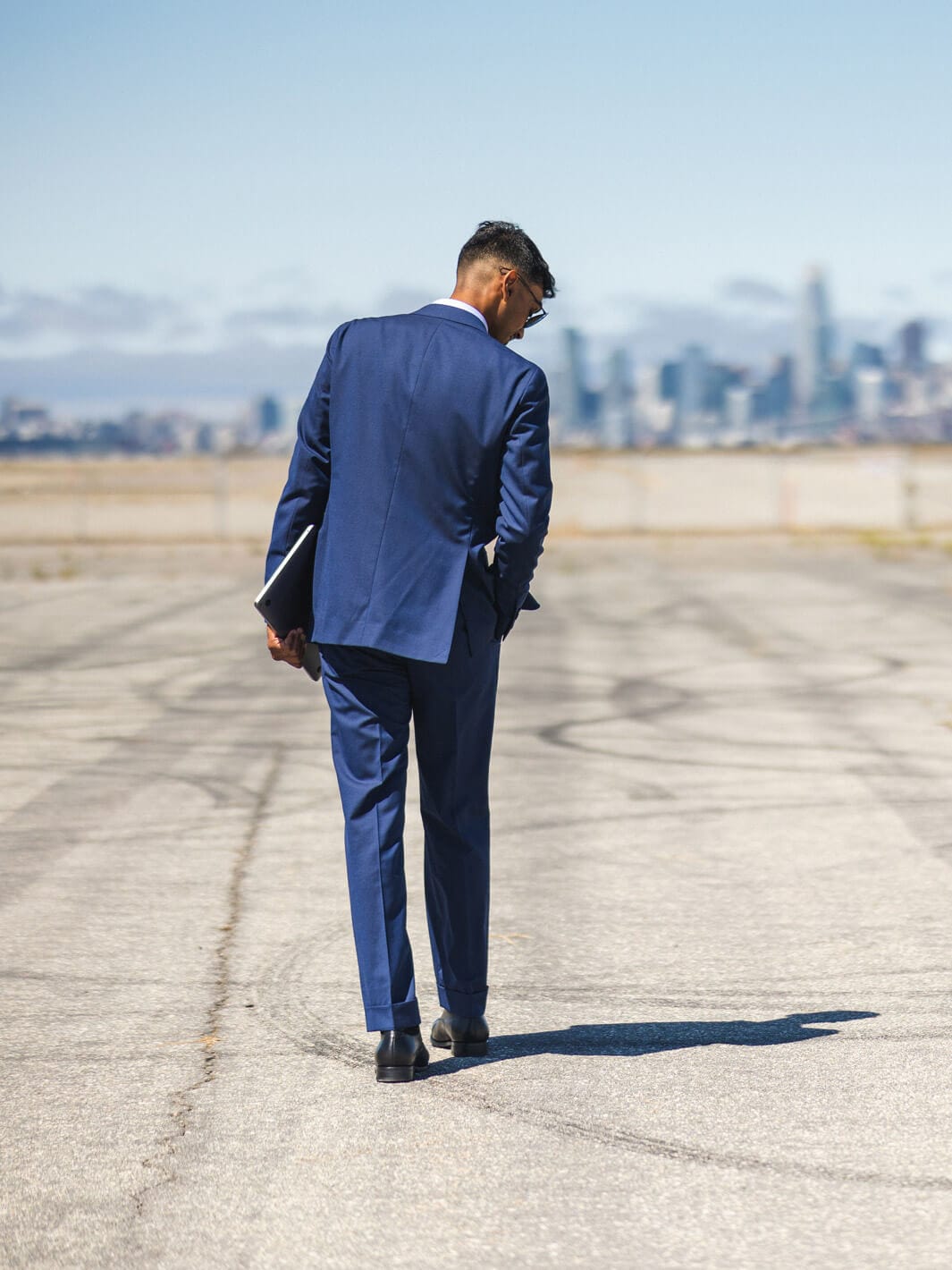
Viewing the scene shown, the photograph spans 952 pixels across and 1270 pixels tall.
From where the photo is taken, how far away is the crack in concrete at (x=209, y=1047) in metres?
3.28

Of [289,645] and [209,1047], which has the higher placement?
[289,645]

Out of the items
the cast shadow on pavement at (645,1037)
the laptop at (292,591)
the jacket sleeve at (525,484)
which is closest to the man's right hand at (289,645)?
the laptop at (292,591)

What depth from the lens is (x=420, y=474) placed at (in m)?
3.85

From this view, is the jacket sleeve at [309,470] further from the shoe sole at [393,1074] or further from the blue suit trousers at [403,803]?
the shoe sole at [393,1074]

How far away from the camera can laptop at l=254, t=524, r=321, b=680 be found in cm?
396

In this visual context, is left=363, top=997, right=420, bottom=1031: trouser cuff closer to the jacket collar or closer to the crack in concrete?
the crack in concrete

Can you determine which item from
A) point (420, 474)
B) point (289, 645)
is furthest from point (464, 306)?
point (289, 645)

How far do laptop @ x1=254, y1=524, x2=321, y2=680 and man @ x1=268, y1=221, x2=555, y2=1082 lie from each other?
4 centimetres

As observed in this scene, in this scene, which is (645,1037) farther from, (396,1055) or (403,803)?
(403,803)

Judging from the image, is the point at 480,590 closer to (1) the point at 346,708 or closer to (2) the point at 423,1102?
(1) the point at 346,708

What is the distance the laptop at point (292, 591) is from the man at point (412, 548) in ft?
0.12

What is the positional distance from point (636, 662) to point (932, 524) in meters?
25.9

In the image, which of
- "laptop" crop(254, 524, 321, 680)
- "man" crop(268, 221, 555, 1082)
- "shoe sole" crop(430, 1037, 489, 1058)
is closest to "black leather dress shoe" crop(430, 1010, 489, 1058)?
"shoe sole" crop(430, 1037, 489, 1058)

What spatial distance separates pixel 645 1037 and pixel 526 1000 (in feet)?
1.48
